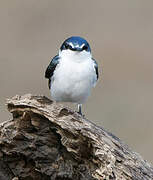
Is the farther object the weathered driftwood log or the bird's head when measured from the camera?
the bird's head

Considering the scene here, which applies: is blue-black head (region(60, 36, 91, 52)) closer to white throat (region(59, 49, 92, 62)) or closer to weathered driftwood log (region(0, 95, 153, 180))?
white throat (region(59, 49, 92, 62))

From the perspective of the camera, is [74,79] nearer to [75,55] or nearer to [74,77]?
[74,77]

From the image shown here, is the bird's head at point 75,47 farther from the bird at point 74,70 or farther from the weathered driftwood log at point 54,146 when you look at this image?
the weathered driftwood log at point 54,146

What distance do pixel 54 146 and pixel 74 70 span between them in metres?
1.47

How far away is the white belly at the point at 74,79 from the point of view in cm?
649

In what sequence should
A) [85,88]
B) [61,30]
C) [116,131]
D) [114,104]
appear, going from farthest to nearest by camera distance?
1. [61,30]
2. [114,104]
3. [116,131]
4. [85,88]

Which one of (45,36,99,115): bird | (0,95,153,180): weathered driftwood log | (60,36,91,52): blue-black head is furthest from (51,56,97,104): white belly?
(0,95,153,180): weathered driftwood log

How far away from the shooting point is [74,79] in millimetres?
6492

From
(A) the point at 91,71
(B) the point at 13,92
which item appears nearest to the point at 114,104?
(B) the point at 13,92

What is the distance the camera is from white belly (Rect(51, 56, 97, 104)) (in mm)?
6492

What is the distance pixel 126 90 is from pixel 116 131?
1.41m

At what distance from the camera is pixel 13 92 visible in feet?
31.7

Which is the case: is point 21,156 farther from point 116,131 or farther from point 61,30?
point 61,30

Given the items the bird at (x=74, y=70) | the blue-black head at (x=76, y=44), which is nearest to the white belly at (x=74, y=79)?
the bird at (x=74, y=70)
